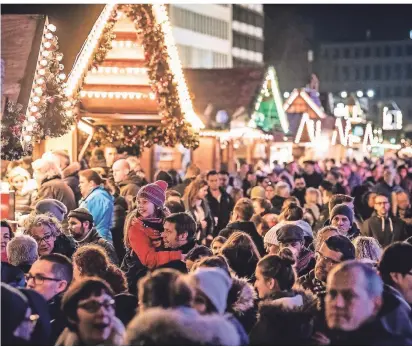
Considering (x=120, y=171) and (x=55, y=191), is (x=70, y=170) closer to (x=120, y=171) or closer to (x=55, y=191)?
(x=120, y=171)

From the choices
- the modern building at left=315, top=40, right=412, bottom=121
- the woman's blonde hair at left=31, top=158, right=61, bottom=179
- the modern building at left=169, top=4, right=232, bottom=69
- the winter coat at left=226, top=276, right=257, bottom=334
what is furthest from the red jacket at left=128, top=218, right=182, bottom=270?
the modern building at left=315, top=40, right=412, bottom=121

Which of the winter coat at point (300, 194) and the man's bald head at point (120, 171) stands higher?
the man's bald head at point (120, 171)

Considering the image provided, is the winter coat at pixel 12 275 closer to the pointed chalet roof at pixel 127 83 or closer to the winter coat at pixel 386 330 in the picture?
the winter coat at pixel 386 330

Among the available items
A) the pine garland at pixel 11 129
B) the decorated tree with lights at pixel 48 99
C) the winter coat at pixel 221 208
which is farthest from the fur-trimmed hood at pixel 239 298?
the winter coat at pixel 221 208

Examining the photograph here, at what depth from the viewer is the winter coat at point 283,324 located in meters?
6.09

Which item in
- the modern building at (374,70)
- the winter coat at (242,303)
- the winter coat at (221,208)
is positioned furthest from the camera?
the modern building at (374,70)

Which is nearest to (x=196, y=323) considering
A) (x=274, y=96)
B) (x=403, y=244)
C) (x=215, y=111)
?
(x=403, y=244)

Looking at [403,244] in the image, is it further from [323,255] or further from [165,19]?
[165,19]

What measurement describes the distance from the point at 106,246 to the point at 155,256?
81 cm

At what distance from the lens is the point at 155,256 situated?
911 centimetres

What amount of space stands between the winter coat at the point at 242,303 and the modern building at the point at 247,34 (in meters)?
100

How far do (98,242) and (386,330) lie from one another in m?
4.65

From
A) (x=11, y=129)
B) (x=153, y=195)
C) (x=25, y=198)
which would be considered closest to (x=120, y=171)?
(x=25, y=198)

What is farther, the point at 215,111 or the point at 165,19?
the point at 215,111
